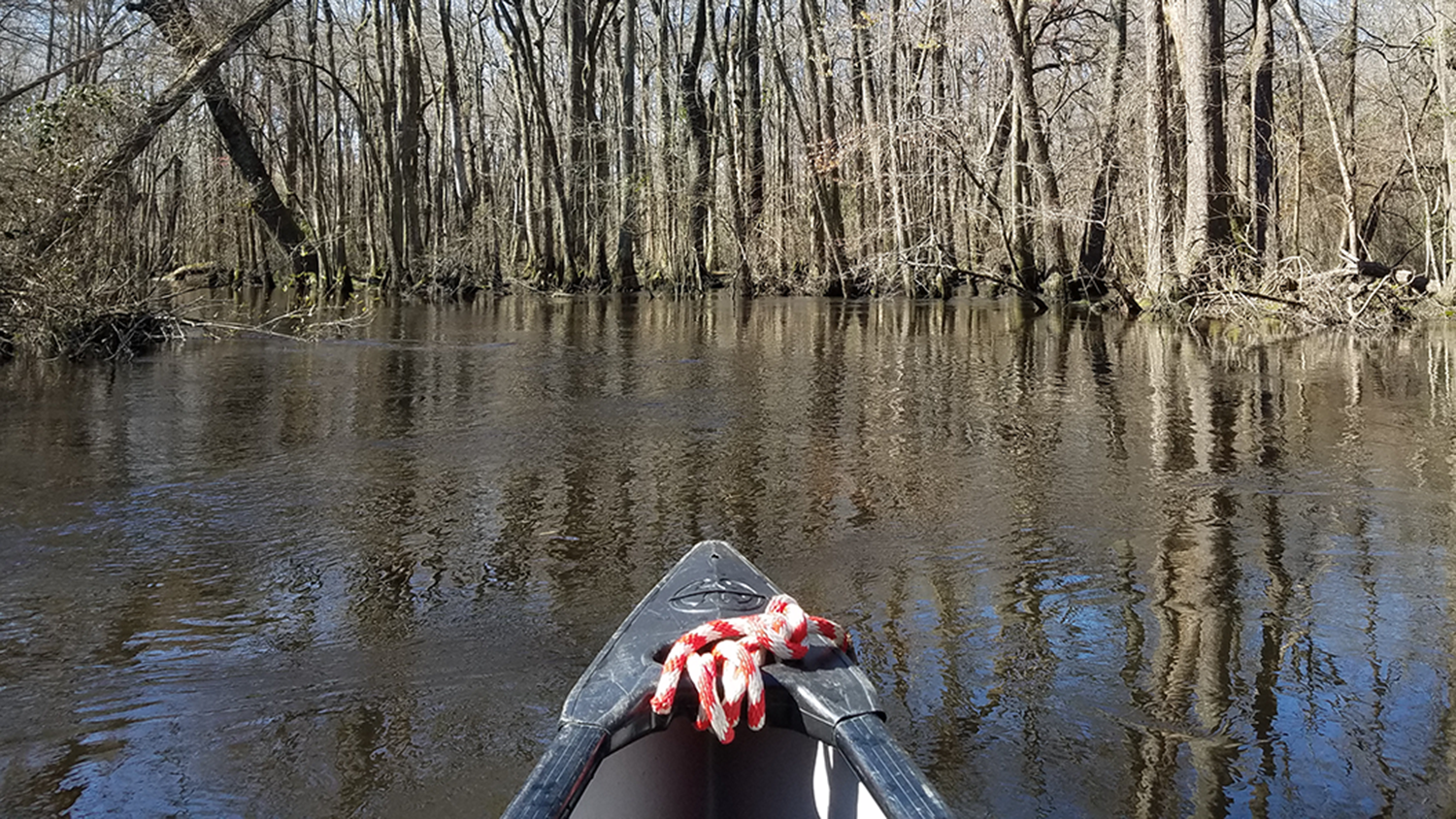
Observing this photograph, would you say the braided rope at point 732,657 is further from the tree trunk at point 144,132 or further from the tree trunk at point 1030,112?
the tree trunk at point 1030,112

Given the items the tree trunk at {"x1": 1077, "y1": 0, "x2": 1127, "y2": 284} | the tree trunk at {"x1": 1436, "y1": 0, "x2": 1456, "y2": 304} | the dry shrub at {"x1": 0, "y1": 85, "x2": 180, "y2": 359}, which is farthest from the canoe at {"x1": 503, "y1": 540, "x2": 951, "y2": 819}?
the tree trunk at {"x1": 1077, "y1": 0, "x2": 1127, "y2": 284}

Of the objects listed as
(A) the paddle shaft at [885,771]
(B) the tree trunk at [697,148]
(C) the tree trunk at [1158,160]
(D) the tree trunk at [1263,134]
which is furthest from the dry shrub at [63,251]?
(B) the tree trunk at [697,148]

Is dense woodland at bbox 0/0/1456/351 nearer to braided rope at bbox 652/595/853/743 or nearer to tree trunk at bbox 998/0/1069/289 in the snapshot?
tree trunk at bbox 998/0/1069/289

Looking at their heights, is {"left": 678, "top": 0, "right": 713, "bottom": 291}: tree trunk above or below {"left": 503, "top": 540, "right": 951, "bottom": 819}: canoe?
above

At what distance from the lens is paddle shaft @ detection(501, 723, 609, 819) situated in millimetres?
1971

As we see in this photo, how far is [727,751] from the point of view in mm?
2592

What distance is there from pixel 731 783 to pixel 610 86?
127ft

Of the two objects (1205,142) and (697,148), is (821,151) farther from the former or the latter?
(1205,142)

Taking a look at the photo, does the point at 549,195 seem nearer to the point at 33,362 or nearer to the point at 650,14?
the point at 650,14

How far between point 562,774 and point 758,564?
292 centimetres

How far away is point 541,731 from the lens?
3344 millimetres

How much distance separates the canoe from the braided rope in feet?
0.11

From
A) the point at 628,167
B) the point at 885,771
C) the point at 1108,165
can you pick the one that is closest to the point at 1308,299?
the point at 1108,165

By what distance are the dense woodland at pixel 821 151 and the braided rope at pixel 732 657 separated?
34.7 ft
